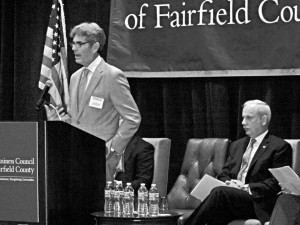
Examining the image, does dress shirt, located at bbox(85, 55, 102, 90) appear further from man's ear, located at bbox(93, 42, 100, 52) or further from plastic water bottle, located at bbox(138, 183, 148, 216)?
plastic water bottle, located at bbox(138, 183, 148, 216)

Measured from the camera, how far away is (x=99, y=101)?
4121 millimetres

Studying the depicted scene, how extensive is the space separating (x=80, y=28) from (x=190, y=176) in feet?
5.90

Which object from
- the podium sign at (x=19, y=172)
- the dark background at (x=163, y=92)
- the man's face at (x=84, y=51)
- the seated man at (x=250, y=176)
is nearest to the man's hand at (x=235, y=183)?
the seated man at (x=250, y=176)

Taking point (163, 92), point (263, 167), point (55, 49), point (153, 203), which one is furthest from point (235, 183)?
point (55, 49)

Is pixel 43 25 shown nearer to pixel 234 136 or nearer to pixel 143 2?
pixel 143 2

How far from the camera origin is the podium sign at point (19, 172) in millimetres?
2420

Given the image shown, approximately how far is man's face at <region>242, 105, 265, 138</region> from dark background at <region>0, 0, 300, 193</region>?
450 millimetres

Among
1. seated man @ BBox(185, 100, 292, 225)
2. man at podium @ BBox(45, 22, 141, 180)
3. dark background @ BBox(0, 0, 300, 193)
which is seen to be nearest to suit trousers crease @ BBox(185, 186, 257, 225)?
seated man @ BBox(185, 100, 292, 225)

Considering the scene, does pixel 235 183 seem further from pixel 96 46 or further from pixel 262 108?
pixel 96 46

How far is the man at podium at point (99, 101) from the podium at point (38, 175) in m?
1.22

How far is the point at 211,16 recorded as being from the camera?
6.02 m

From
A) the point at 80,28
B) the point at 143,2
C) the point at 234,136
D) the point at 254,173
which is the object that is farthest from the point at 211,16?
the point at 80,28

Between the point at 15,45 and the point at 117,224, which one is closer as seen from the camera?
the point at 117,224

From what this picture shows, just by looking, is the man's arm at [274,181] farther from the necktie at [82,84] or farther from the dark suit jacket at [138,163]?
the necktie at [82,84]
